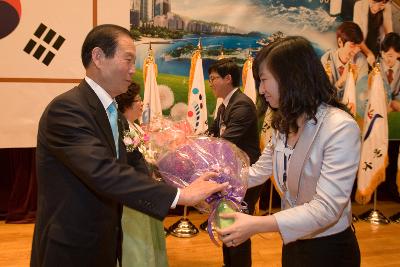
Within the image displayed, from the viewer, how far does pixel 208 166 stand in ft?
5.08

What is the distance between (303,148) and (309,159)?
0.14 ft

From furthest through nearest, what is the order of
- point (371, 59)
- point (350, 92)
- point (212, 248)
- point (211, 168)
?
point (371, 59)
point (350, 92)
point (212, 248)
point (211, 168)

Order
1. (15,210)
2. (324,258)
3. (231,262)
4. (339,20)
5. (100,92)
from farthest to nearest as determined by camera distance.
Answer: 1. (339,20)
2. (15,210)
3. (231,262)
4. (100,92)
5. (324,258)

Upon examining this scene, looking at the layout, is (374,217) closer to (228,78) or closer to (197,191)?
(228,78)

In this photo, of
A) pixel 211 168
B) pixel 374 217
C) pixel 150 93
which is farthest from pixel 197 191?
pixel 374 217

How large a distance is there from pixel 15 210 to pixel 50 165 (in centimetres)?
316

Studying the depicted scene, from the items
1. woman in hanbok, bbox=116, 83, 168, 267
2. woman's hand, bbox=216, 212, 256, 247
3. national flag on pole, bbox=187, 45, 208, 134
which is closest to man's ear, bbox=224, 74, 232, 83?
woman in hanbok, bbox=116, 83, 168, 267

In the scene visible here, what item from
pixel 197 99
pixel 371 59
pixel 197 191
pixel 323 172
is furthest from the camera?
pixel 371 59

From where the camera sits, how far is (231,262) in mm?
2891

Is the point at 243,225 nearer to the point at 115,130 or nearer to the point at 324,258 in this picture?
the point at 324,258

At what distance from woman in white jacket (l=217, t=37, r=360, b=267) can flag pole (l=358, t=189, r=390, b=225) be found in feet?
11.1

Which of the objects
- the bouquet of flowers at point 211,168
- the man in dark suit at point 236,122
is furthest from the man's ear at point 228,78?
the bouquet of flowers at point 211,168

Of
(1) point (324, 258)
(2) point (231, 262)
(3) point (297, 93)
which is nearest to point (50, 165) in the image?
(3) point (297, 93)

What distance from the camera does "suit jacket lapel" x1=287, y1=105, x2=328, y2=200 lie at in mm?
1382
